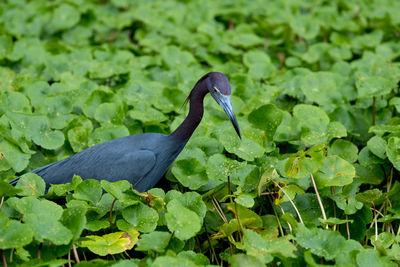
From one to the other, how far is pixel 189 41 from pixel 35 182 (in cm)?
254

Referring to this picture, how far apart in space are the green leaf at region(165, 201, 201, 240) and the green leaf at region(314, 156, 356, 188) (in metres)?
0.81

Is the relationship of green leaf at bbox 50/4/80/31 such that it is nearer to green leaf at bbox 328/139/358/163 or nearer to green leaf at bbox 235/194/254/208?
green leaf at bbox 328/139/358/163

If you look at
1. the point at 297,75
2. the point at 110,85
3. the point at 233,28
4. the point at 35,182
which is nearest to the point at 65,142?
the point at 35,182

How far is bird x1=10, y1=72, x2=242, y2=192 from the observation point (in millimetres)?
2807

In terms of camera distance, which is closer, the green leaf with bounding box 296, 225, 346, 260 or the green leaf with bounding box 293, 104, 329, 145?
the green leaf with bounding box 296, 225, 346, 260

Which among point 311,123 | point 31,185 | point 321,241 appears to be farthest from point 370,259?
point 31,185

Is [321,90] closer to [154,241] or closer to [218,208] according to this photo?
[218,208]

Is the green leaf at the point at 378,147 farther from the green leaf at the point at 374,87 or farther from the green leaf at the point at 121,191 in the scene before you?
the green leaf at the point at 121,191

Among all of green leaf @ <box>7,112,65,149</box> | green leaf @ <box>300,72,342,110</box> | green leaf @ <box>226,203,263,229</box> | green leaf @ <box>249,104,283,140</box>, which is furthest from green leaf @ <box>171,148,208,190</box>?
green leaf @ <box>300,72,342,110</box>

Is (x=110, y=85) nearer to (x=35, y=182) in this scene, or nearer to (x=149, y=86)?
(x=149, y=86)

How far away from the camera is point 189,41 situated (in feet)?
15.4

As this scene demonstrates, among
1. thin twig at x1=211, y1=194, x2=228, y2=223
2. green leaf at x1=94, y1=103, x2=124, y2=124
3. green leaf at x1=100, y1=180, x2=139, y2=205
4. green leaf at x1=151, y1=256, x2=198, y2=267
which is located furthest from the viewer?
green leaf at x1=94, y1=103, x2=124, y2=124

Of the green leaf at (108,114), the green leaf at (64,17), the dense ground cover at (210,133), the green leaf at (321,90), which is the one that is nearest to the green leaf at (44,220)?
the dense ground cover at (210,133)

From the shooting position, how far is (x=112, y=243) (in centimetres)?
226
